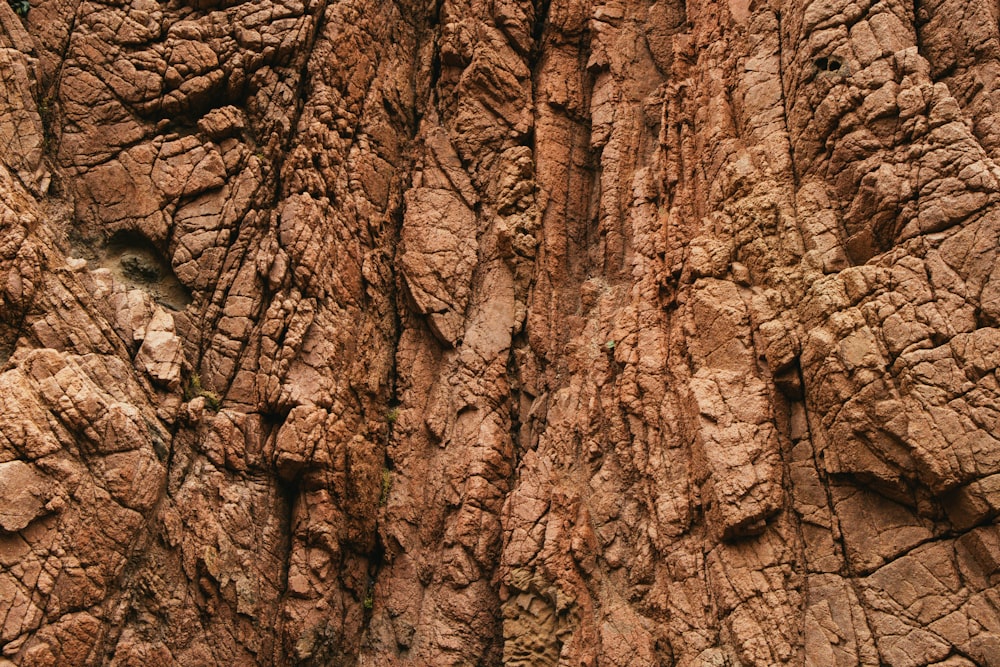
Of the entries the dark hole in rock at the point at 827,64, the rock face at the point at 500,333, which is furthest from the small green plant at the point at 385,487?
the dark hole in rock at the point at 827,64

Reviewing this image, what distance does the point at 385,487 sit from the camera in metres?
15.1

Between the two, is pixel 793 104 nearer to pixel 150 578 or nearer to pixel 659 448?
pixel 659 448

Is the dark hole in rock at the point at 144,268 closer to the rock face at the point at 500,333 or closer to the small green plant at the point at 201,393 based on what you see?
the rock face at the point at 500,333

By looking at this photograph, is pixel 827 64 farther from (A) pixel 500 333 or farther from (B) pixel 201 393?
(B) pixel 201 393

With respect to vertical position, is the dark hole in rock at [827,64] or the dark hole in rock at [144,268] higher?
the dark hole in rock at [827,64]

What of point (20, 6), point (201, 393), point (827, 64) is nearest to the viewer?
point (827, 64)

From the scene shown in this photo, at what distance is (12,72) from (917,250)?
632 inches

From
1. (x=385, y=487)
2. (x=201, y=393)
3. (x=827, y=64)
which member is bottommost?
(x=385, y=487)

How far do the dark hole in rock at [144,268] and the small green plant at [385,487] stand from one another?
17.1 feet

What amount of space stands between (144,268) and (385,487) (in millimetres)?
6479

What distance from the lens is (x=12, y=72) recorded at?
14188 millimetres

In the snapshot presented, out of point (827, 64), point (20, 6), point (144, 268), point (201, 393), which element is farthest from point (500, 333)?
point (20, 6)

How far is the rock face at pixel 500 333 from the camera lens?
33.8 feet

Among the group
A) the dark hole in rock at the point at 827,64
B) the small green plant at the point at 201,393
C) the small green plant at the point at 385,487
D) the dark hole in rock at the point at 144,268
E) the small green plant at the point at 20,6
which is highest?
the small green plant at the point at 20,6
